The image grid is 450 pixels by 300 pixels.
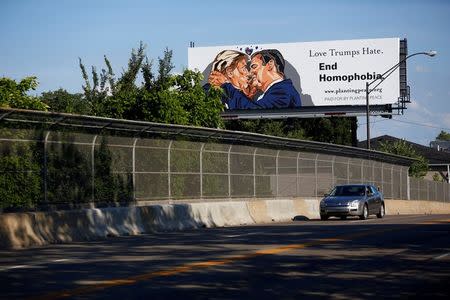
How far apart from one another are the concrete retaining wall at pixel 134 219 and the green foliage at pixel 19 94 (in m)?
11.8

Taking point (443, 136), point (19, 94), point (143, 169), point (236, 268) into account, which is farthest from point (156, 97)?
point (443, 136)

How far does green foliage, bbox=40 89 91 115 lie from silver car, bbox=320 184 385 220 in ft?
53.8

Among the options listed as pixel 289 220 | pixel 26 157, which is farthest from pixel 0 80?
pixel 26 157

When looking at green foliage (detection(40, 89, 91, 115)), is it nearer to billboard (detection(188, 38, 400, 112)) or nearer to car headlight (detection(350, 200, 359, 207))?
billboard (detection(188, 38, 400, 112))

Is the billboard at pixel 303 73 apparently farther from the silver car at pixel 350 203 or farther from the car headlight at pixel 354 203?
the car headlight at pixel 354 203

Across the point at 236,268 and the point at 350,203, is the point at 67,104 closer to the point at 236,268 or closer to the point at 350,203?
the point at 350,203

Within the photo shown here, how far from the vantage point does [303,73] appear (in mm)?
62469

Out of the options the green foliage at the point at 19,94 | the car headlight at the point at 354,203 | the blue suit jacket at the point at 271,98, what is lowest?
the car headlight at the point at 354,203

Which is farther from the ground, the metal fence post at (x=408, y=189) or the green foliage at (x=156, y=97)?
the green foliage at (x=156, y=97)

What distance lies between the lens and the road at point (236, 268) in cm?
1075

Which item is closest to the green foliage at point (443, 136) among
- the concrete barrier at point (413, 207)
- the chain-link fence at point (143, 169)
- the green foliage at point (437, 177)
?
the green foliage at point (437, 177)

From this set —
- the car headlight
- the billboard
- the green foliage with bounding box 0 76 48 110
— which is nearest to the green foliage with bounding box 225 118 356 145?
the billboard

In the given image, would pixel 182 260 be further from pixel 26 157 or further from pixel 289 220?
pixel 289 220

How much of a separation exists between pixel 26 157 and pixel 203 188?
957cm
